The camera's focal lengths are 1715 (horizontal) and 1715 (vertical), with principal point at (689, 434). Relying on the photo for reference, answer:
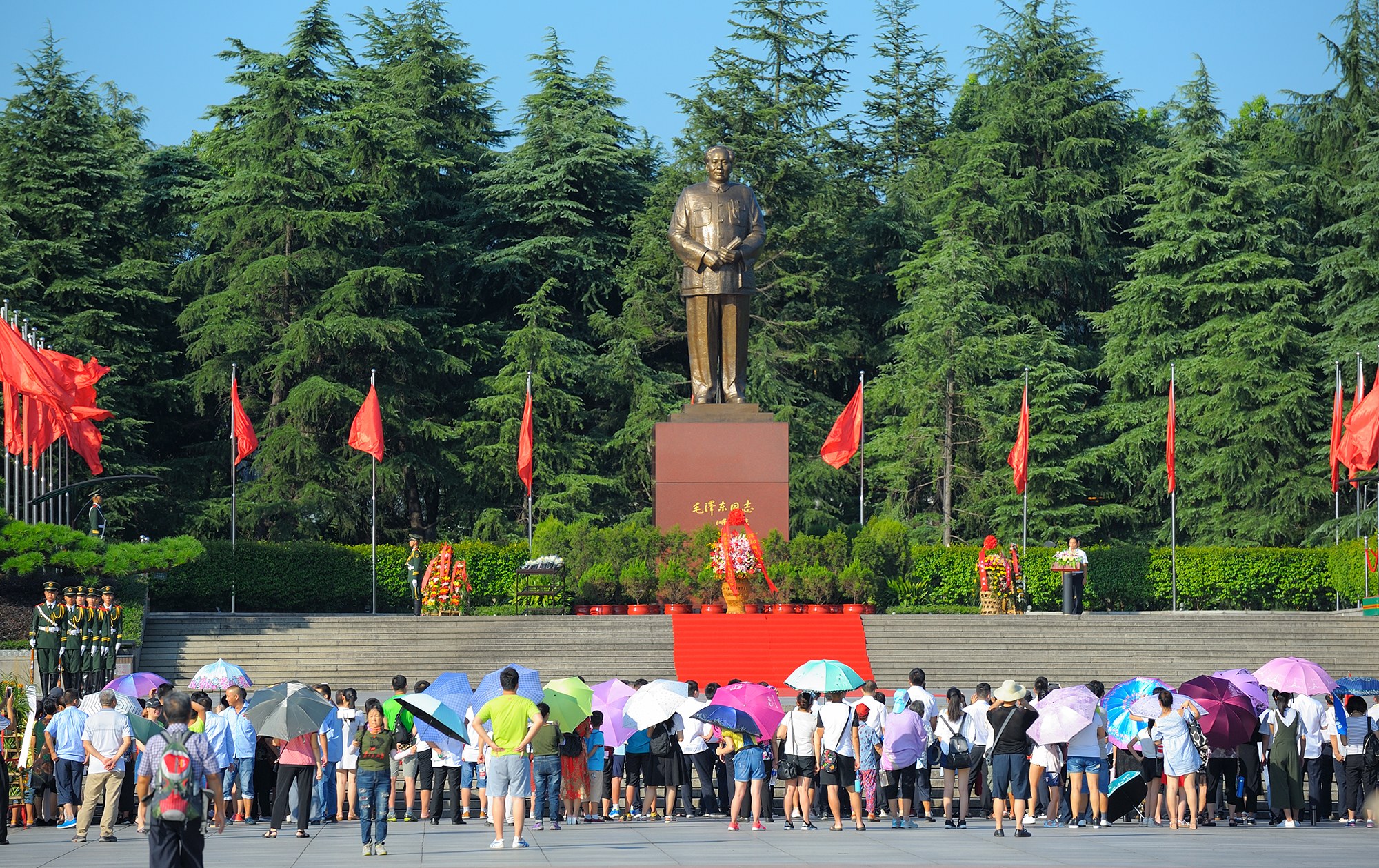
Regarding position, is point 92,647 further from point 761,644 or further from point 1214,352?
point 1214,352

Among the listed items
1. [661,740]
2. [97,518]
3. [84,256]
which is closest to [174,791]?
[661,740]

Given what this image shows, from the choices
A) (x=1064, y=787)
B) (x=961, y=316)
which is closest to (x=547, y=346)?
(x=961, y=316)

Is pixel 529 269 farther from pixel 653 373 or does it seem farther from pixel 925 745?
pixel 925 745

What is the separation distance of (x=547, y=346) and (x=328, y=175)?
625 centimetres

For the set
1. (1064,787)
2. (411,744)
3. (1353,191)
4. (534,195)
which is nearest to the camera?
(411,744)

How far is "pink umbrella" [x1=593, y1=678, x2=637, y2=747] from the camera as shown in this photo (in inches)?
579

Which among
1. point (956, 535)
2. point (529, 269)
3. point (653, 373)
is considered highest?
point (529, 269)

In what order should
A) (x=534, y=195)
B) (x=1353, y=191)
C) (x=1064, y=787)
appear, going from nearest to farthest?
(x=1064, y=787) → (x=1353, y=191) → (x=534, y=195)

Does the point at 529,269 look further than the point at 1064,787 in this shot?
Yes

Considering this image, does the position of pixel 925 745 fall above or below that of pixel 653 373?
below

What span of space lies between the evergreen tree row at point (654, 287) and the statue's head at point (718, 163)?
10385mm

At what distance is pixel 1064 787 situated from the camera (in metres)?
15.1

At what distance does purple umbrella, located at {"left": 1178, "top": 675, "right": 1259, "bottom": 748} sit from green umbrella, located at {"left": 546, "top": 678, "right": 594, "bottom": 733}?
5.27m

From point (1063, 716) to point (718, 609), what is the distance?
42.1ft
